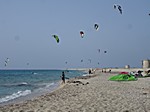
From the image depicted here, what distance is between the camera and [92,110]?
31.5 feet

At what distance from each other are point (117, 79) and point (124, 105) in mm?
17244

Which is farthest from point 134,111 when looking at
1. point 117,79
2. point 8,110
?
point 117,79

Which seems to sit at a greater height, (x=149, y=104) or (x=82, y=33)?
(x=82, y=33)

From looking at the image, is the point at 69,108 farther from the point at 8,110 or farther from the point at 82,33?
the point at 82,33

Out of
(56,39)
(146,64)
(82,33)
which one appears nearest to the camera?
(56,39)

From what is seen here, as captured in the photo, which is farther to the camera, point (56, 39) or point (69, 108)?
point (56, 39)

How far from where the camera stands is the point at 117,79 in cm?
2764

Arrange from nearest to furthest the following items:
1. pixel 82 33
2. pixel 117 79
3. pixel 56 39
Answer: pixel 56 39 < pixel 82 33 < pixel 117 79

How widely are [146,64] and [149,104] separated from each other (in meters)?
80.7

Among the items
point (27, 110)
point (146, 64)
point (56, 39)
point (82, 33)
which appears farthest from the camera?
point (146, 64)

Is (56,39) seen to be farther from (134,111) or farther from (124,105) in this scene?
(134,111)

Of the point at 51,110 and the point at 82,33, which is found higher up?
the point at 82,33

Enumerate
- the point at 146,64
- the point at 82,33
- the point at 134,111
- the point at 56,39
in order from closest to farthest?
the point at 134,111 → the point at 56,39 → the point at 82,33 → the point at 146,64

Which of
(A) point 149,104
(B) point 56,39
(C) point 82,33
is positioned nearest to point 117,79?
(C) point 82,33
